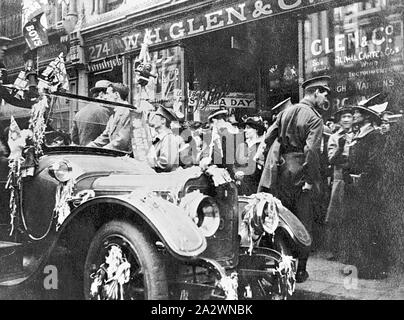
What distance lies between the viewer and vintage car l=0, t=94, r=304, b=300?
283cm

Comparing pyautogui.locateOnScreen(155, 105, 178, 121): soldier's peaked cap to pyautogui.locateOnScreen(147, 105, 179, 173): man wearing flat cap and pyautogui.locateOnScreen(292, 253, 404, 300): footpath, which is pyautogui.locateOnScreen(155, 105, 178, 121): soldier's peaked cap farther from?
pyautogui.locateOnScreen(292, 253, 404, 300): footpath

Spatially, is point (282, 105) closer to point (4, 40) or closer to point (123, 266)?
point (123, 266)

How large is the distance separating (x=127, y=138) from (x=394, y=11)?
2127 millimetres

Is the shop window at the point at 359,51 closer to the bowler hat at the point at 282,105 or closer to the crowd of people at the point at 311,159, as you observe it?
the crowd of people at the point at 311,159

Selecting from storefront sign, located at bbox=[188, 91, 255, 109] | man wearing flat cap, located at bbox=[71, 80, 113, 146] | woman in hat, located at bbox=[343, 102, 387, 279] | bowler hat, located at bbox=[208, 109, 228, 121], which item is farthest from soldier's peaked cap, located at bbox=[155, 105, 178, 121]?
woman in hat, located at bbox=[343, 102, 387, 279]

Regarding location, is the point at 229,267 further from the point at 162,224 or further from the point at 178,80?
the point at 178,80

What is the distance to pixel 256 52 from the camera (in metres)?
3.25

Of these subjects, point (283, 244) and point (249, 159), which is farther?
point (249, 159)

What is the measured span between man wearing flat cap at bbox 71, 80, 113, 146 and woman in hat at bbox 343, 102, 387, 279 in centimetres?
191

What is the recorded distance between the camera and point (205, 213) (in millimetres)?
2977

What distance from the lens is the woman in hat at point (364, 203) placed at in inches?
115

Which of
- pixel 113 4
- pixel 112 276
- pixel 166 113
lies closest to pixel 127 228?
pixel 112 276

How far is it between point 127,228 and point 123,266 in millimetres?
263

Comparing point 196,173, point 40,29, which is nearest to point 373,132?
point 196,173
